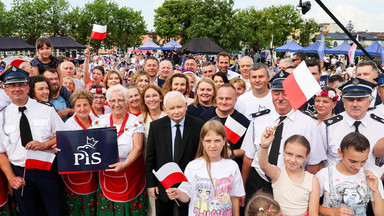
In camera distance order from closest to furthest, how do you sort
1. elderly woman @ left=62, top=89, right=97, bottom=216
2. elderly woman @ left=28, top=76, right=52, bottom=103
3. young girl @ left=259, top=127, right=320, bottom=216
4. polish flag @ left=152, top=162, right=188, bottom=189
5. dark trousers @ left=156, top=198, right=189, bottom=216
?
polish flag @ left=152, top=162, right=188, bottom=189
young girl @ left=259, top=127, right=320, bottom=216
dark trousers @ left=156, top=198, right=189, bottom=216
elderly woman @ left=62, top=89, right=97, bottom=216
elderly woman @ left=28, top=76, right=52, bottom=103

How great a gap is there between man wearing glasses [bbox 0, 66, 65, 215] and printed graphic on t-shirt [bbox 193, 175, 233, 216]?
6.23ft

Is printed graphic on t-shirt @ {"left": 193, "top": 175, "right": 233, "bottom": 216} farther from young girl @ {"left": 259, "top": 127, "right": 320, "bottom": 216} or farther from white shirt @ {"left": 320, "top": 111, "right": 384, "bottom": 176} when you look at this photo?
white shirt @ {"left": 320, "top": 111, "right": 384, "bottom": 176}

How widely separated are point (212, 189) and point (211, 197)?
0.08 metres

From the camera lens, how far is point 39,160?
12.1 ft

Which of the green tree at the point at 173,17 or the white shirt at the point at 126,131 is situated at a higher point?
the green tree at the point at 173,17

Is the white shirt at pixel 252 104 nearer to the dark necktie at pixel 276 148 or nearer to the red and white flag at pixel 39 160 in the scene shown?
the dark necktie at pixel 276 148

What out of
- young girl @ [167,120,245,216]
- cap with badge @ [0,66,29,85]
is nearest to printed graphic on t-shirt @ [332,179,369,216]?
young girl @ [167,120,245,216]

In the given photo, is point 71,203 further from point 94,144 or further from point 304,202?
point 304,202

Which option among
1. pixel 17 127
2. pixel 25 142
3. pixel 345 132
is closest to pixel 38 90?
pixel 17 127

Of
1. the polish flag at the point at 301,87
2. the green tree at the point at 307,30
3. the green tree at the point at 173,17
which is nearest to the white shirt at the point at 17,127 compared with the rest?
the polish flag at the point at 301,87

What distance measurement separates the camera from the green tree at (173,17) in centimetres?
5962

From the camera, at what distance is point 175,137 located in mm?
3664

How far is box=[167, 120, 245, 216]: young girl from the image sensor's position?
3.13m

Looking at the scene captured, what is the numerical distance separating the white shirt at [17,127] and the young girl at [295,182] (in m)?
2.57
